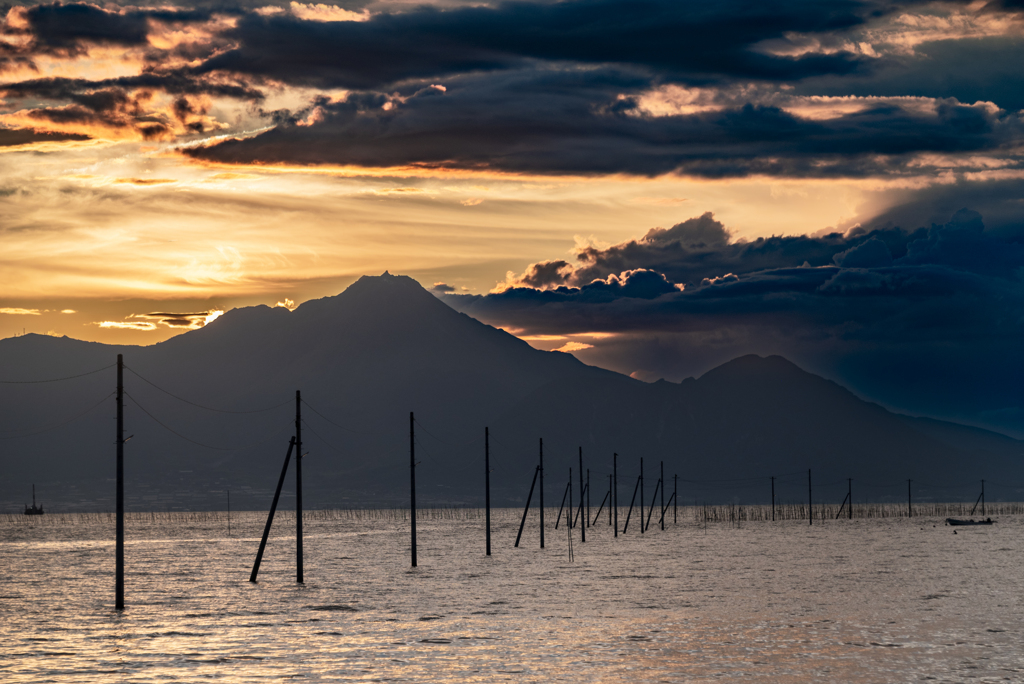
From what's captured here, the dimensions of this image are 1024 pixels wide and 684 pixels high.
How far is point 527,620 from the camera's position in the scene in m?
52.2

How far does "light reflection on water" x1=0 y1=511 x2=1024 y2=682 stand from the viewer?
3712 cm

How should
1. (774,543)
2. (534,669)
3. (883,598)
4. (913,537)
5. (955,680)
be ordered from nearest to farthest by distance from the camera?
(955,680), (534,669), (883,598), (774,543), (913,537)

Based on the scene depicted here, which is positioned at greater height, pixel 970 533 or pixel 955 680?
pixel 955 680

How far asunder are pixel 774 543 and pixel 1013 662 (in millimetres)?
104319

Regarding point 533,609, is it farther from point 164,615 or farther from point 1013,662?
point 1013,662

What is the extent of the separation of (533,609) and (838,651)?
65.6 feet

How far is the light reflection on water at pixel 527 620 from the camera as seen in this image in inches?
1462

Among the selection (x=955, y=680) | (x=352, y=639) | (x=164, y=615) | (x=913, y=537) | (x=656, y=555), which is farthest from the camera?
(x=913, y=537)

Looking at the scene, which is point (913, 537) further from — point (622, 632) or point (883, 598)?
point (622, 632)

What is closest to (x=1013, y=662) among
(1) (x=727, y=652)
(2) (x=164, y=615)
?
(1) (x=727, y=652)

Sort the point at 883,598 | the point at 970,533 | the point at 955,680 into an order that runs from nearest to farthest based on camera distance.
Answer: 1. the point at 955,680
2. the point at 883,598
3. the point at 970,533

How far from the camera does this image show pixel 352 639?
45.2 meters

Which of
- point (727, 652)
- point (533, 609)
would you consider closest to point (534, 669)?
point (727, 652)

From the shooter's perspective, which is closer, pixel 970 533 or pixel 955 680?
pixel 955 680
